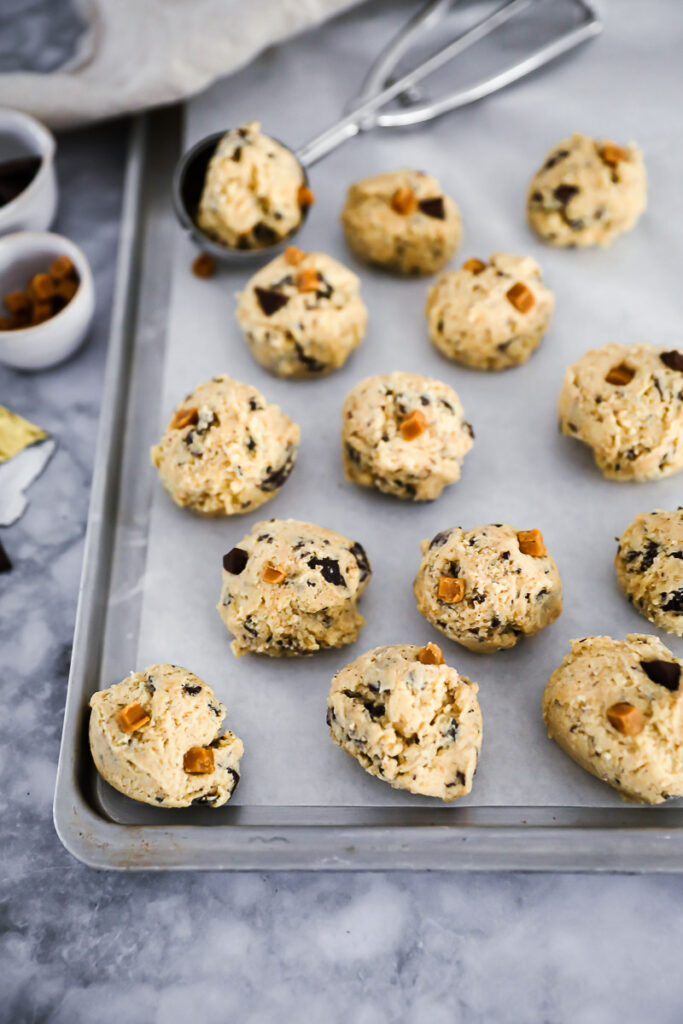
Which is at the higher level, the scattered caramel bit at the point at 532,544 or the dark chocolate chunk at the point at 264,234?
the dark chocolate chunk at the point at 264,234

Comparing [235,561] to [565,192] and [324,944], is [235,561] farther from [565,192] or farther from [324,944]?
[565,192]

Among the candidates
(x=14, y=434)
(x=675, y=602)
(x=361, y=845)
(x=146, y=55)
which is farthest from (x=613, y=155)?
(x=361, y=845)

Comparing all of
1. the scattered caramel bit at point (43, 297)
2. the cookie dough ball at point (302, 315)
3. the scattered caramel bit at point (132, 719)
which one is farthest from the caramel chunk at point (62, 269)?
the scattered caramel bit at point (132, 719)

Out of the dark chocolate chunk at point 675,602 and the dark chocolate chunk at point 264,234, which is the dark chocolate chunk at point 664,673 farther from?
the dark chocolate chunk at point 264,234

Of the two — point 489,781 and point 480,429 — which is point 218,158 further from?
point 489,781

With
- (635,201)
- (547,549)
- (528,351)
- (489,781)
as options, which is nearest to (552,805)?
(489,781)
